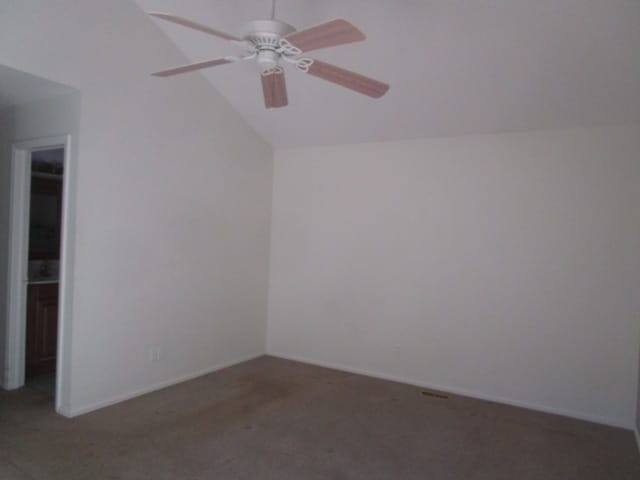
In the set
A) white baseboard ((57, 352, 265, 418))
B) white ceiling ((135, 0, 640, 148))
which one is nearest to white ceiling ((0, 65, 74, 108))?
white ceiling ((135, 0, 640, 148))

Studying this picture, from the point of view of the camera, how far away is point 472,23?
2.71 meters

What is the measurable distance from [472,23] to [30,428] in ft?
12.6

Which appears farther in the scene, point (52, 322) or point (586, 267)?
point (52, 322)

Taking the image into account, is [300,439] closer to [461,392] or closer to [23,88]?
[461,392]

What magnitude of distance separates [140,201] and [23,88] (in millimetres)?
1067

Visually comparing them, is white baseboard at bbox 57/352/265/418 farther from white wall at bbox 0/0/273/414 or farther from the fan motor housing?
the fan motor housing

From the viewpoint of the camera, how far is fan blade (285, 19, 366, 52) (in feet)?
5.51

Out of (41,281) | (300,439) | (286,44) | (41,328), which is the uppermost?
(286,44)

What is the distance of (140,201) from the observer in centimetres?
341

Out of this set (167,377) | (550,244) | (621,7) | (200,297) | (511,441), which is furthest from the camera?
(200,297)

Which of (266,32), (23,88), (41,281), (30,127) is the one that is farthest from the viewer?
(41,281)

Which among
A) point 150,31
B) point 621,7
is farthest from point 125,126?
point 621,7

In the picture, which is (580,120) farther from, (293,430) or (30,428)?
(30,428)

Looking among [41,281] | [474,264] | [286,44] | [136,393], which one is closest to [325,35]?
[286,44]
